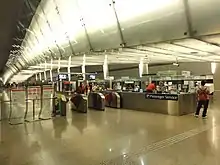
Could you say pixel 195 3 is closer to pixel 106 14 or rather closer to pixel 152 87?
pixel 106 14

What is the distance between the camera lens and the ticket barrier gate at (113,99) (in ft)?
46.5

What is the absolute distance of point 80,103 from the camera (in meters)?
12.4

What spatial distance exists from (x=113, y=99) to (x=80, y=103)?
106 inches

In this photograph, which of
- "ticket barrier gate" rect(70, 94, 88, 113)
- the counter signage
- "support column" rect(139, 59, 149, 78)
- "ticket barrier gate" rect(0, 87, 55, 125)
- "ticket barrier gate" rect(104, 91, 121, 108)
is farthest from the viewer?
"support column" rect(139, 59, 149, 78)

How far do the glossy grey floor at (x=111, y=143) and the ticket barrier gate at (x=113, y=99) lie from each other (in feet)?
17.3

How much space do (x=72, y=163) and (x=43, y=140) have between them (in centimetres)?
216

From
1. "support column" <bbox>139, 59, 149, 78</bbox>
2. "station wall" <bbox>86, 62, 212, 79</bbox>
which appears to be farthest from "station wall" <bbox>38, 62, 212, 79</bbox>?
"support column" <bbox>139, 59, 149, 78</bbox>

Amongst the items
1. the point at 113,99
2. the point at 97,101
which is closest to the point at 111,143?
the point at 97,101

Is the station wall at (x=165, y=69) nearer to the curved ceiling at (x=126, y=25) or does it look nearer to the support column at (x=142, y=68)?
the support column at (x=142, y=68)

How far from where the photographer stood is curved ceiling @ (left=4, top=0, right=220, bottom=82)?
6.53 meters

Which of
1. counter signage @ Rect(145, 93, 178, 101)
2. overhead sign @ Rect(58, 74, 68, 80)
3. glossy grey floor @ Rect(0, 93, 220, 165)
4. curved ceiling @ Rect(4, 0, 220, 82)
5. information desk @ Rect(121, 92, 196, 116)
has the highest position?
curved ceiling @ Rect(4, 0, 220, 82)

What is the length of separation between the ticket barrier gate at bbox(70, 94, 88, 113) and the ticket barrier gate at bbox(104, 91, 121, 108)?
2.49m

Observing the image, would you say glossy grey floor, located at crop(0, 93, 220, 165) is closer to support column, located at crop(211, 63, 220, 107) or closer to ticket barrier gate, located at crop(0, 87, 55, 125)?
ticket barrier gate, located at crop(0, 87, 55, 125)

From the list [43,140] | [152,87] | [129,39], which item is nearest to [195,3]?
[129,39]
